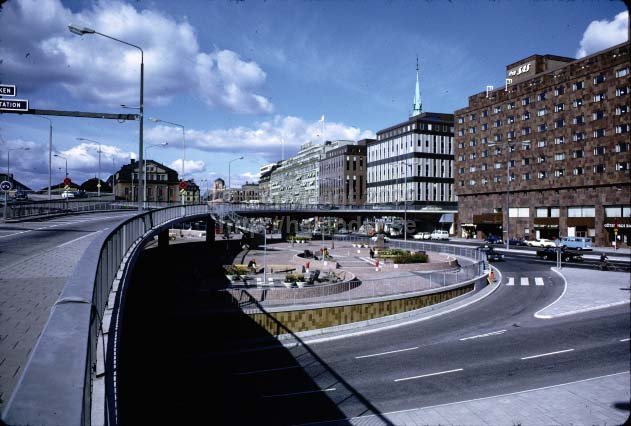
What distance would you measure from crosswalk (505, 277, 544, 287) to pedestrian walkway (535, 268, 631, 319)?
1.77 metres

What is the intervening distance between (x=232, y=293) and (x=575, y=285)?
23212 mm

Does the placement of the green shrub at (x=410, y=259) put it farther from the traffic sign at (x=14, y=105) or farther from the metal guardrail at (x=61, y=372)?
the metal guardrail at (x=61, y=372)

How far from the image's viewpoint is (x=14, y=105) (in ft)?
46.6

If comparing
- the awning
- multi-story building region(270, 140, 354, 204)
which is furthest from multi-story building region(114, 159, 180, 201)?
the awning

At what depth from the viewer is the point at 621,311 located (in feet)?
69.6

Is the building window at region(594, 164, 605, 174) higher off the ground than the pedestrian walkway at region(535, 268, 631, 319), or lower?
higher

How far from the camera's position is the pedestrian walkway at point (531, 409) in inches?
423

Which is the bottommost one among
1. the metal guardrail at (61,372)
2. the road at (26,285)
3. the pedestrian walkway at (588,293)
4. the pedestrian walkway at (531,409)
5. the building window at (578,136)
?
the pedestrian walkway at (531,409)

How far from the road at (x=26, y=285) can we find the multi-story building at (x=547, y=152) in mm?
49522

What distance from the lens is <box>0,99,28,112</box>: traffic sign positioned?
46.0 feet

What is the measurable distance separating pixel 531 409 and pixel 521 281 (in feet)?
76.3

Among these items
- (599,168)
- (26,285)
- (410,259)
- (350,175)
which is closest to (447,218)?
(599,168)

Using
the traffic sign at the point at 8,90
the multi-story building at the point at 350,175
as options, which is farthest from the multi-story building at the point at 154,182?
the traffic sign at the point at 8,90

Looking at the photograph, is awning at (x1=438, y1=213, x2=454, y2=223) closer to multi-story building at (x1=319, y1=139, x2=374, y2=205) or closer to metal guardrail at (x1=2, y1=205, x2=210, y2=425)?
multi-story building at (x1=319, y1=139, x2=374, y2=205)
